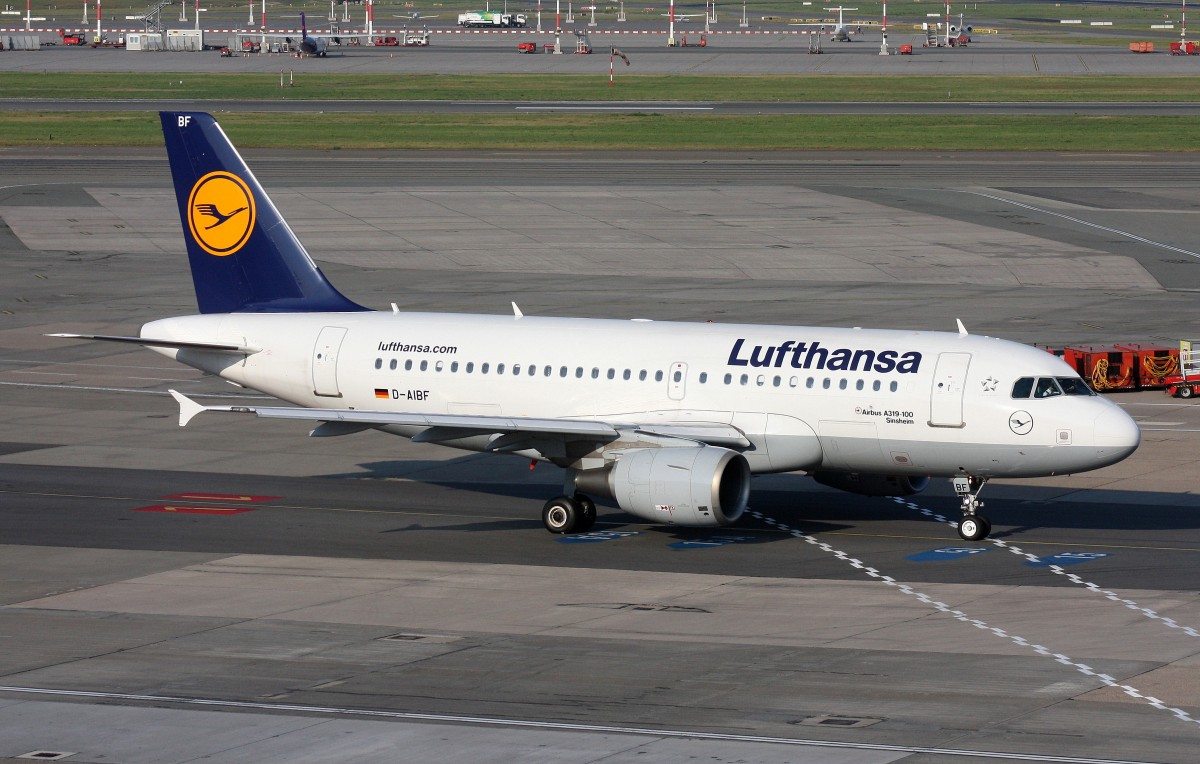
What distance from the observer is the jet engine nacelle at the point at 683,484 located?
36.5 meters

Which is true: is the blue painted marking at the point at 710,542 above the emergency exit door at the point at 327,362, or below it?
below

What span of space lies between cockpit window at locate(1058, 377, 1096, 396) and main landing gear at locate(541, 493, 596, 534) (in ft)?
36.3

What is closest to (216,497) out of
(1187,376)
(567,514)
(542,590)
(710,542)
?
(567,514)

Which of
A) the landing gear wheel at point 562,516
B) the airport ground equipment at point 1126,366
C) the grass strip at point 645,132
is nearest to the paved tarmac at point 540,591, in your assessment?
the landing gear wheel at point 562,516

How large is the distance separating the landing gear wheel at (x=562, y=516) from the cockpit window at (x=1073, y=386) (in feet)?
37.2

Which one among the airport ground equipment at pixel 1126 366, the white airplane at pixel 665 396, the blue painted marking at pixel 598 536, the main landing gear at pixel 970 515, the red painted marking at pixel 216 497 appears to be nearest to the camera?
the white airplane at pixel 665 396

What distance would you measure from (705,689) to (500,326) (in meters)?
16.9

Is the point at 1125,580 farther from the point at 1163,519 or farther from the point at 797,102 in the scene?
the point at 797,102

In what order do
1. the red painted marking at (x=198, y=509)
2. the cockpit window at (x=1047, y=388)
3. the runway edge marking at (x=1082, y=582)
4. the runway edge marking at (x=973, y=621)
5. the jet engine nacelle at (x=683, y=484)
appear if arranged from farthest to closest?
the red painted marking at (x=198, y=509) → the cockpit window at (x=1047, y=388) → the jet engine nacelle at (x=683, y=484) → the runway edge marking at (x=1082, y=582) → the runway edge marking at (x=973, y=621)

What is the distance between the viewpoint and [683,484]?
36.6 meters

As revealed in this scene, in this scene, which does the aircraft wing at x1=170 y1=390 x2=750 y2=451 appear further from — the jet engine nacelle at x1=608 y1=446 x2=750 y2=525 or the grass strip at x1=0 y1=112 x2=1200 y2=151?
the grass strip at x1=0 y1=112 x2=1200 y2=151

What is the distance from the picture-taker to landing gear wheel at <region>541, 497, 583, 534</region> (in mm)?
39375

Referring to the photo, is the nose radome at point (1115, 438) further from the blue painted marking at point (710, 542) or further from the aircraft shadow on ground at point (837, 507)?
the blue painted marking at point (710, 542)

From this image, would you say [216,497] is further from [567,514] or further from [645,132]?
[645,132]
